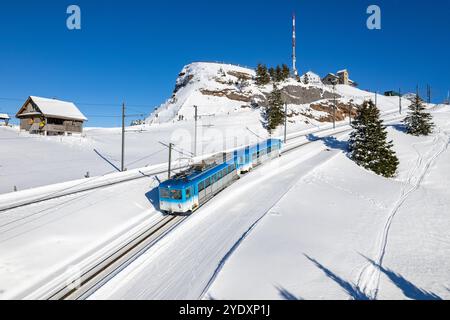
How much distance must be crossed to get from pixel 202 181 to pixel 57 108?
140 feet

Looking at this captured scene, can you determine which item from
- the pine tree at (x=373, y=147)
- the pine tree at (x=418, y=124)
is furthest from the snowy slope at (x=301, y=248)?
→ the pine tree at (x=418, y=124)

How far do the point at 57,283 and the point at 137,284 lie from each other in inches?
140

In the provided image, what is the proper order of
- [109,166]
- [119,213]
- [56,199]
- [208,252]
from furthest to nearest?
[109,166]
[56,199]
[119,213]
[208,252]

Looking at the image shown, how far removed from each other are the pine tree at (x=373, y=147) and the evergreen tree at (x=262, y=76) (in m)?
66.4

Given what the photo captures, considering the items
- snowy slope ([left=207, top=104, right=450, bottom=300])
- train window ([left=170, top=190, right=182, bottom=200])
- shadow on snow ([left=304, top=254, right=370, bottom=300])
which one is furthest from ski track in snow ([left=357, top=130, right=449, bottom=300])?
train window ([left=170, top=190, right=182, bottom=200])

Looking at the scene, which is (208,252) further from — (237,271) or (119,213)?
(119,213)

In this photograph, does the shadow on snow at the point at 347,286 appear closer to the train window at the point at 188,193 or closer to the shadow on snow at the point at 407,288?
the shadow on snow at the point at 407,288

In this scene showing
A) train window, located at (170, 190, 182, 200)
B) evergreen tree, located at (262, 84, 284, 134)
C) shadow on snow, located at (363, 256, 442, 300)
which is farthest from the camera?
evergreen tree, located at (262, 84, 284, 134)

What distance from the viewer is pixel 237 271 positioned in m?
12.6

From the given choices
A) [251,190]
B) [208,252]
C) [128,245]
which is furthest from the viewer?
[251,190]

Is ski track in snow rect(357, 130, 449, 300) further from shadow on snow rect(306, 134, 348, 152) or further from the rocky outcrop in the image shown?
the rocky outcrop

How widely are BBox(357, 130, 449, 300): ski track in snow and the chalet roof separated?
5147 cm

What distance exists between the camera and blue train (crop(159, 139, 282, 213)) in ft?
63.6

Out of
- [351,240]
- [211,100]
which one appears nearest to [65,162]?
[351,240]
